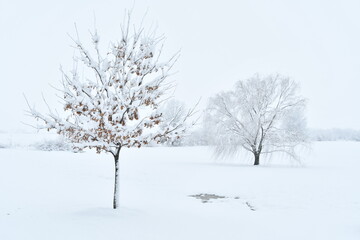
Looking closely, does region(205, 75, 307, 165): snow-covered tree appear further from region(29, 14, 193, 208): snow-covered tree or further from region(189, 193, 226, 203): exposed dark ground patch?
region(29, 14, 193, 208): snow-covered tree

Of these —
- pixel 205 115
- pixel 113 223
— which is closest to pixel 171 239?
pixel 113 223

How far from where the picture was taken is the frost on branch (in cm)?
664

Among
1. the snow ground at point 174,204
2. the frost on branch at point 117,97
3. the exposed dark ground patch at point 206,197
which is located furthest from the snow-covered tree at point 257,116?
the frost on branch at point 117,97

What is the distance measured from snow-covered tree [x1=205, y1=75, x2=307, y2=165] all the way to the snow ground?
4635mm

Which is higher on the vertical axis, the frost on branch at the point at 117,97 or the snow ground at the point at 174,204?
the frost on branch at the point at 117,97

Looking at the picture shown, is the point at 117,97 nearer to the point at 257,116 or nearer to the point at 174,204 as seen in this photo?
the point at 174,204

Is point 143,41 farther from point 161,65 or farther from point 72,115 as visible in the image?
point 72,115

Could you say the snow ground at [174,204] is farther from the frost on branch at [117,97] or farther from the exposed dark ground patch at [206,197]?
the frost on branch at [117,97]

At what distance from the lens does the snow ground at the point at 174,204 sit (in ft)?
20.2

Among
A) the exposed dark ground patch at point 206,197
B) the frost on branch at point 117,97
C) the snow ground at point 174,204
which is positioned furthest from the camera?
the exposed dark ground patch at point 206,197

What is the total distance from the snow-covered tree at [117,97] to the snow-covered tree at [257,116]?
15229 mm

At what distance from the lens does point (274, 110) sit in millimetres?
22422

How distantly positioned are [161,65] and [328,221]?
648 cm

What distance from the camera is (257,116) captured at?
72.2ft
